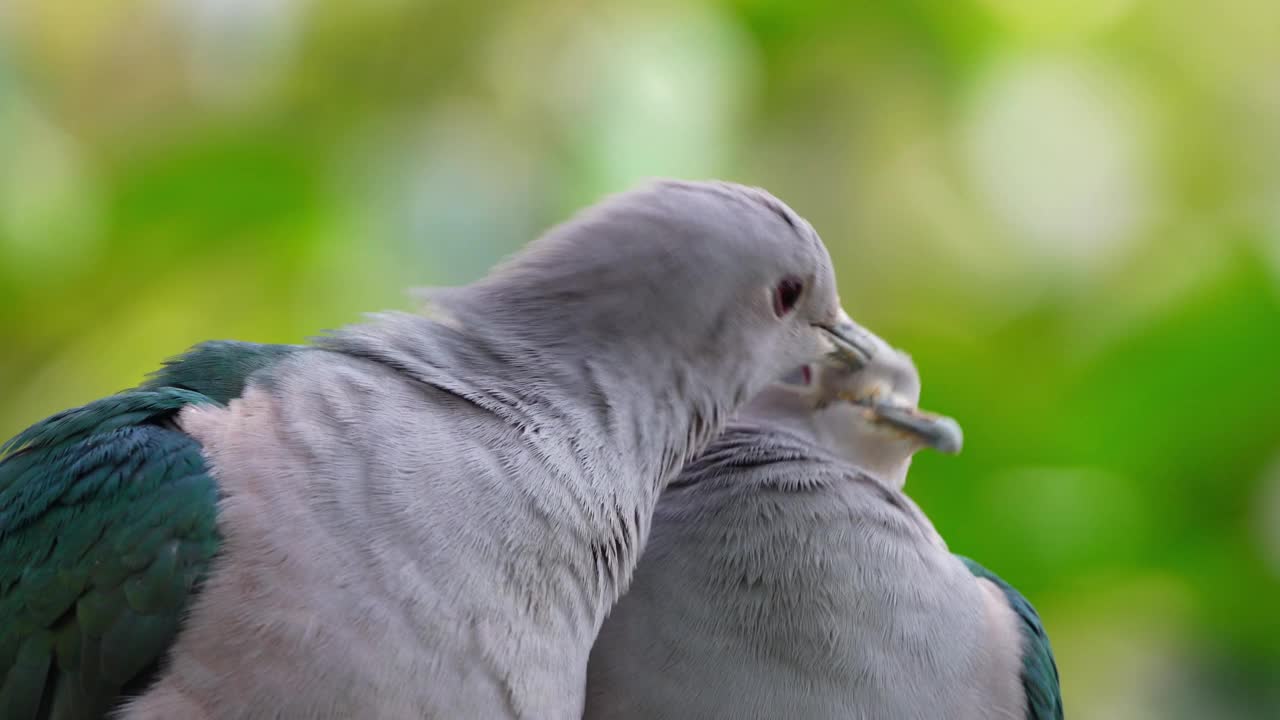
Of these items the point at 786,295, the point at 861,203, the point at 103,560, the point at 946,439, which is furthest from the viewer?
the point at 861,203

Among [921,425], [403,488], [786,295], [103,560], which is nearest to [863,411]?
[921,425]

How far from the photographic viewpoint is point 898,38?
3.45m

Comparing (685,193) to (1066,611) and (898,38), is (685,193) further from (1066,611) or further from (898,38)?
(898,38)

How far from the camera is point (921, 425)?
5.19 ft

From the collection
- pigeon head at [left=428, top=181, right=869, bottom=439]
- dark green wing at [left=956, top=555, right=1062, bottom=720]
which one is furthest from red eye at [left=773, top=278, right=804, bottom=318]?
dark green wing at [left=956, top=555, right=1062, bottom=720]

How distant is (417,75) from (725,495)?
2.26m

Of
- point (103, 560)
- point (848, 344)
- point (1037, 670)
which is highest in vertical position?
point (848, 344)

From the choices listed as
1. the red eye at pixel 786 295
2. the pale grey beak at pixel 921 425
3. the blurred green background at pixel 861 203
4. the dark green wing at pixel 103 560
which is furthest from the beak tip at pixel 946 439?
the blurred green background at pixel 861 203

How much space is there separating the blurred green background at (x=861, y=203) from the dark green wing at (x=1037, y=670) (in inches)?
43.8

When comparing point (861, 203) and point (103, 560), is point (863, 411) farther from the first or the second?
point (861, 203)

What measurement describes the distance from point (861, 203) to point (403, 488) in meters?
2.52

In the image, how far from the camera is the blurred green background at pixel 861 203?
289cm

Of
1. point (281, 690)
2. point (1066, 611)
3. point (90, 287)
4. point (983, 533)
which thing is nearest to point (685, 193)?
point (281, 690)

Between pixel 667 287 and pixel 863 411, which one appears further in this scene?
pixel 863 411
